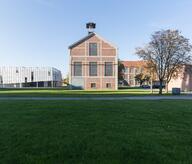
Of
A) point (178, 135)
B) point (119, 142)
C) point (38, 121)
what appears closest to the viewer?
point (119, 142)

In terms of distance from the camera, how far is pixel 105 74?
6869 centimetres

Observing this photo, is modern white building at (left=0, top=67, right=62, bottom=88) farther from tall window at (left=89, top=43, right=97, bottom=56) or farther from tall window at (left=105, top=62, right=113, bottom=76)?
tall window at (left=105, top=62, right=113, bottom=76)

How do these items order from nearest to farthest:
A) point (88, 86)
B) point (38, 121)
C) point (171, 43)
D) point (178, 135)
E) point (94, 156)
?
point (94, 156) → point (178, 135) → point (38, 121) → point (171, 43) → point (88, 86)

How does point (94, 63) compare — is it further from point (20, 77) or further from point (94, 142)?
point (94, 142)

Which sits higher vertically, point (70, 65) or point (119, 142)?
point (70, 65)

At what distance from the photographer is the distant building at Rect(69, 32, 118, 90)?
67.4 metres

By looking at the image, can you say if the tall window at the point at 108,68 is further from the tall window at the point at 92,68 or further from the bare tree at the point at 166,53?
the bare tree at the point at 166,53

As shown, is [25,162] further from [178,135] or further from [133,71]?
[133,71]

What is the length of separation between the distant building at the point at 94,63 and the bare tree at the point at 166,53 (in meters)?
26.2

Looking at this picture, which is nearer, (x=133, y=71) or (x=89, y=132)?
Answer: (x=89, y=132)

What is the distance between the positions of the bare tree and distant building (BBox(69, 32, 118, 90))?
26.2 meters

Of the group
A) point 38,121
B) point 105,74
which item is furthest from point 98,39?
point 38,121

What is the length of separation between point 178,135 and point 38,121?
4.82 m

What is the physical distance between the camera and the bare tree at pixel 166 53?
1607 inches
